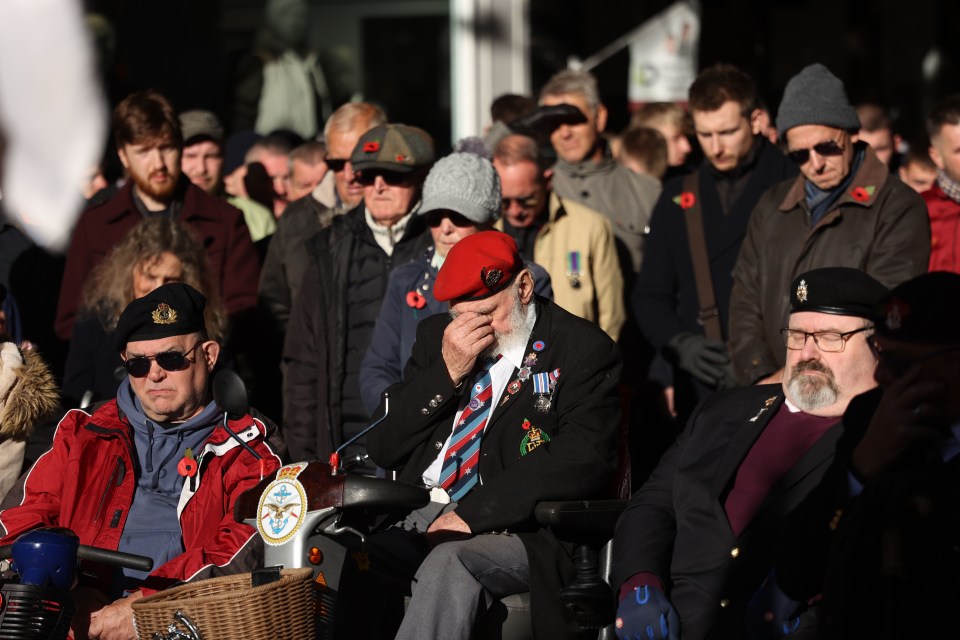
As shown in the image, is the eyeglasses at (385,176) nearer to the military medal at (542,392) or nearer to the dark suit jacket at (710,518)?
the military medal at (542,392)

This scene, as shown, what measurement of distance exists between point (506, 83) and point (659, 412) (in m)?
6.46

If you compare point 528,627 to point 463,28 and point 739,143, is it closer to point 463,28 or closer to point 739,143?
point 739,143

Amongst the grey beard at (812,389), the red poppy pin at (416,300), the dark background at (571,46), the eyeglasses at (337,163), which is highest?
the dark background at (571,46)

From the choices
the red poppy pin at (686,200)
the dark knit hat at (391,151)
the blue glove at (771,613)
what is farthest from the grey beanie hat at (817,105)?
the blue glove at (771,613)

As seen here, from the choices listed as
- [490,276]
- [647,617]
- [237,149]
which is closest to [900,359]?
[647,617]

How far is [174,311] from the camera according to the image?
5.46m

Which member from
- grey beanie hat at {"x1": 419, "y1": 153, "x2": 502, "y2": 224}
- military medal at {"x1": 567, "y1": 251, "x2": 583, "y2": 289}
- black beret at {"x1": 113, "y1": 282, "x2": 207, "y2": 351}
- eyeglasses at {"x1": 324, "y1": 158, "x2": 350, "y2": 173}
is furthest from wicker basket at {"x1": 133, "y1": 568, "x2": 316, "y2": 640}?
eyeglasses at {"x1": 324, "y1": 158, "x2": 350, "y2": 173}

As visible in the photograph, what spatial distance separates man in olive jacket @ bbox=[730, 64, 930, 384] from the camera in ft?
20.7

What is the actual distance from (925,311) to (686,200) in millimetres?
3350

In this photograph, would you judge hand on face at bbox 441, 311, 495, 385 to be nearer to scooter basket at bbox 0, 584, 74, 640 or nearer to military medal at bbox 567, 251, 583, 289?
scooter basket at bbox 0, 584, 74, 640

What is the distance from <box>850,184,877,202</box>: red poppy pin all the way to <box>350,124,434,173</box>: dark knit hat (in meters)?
1.89

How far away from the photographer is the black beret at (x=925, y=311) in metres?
4.10

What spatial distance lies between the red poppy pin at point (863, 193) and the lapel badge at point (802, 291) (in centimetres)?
157

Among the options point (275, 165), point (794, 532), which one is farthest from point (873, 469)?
point (275, 165)
